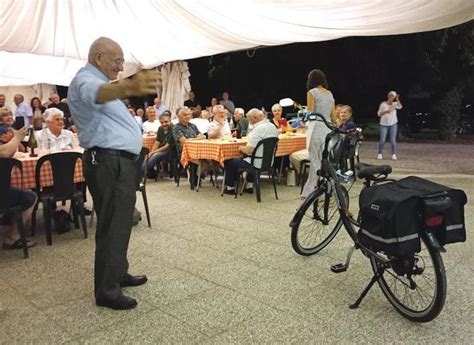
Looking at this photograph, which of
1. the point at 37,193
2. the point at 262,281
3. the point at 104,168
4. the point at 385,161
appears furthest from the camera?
the point at 385,161

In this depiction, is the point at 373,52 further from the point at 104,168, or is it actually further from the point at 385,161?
the point at 104,168

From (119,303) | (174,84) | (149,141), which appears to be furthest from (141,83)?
(174,84)

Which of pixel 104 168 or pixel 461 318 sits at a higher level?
pixel 104 168

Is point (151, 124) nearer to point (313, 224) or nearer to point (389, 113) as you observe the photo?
point (389, 113)

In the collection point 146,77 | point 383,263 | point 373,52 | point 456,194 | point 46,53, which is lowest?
point 383,263

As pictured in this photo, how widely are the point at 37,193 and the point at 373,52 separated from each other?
13810 millimetres

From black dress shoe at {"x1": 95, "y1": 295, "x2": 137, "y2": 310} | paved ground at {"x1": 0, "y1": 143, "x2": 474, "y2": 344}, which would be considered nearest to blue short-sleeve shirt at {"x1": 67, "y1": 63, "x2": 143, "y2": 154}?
black dress shoe at {"x1": 95, "y1": 295, "x2": 137, "y2": 310}

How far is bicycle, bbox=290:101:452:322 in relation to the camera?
8.80 ft

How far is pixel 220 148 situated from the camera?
6406 millimetres

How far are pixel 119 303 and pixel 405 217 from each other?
1.77 meters

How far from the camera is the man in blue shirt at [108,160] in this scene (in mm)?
2811

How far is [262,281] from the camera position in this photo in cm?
347

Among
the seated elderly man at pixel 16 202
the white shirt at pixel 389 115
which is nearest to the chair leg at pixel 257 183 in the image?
the seated elderly man at pixel 16 202

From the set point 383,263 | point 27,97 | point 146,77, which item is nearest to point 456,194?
point 383,263
